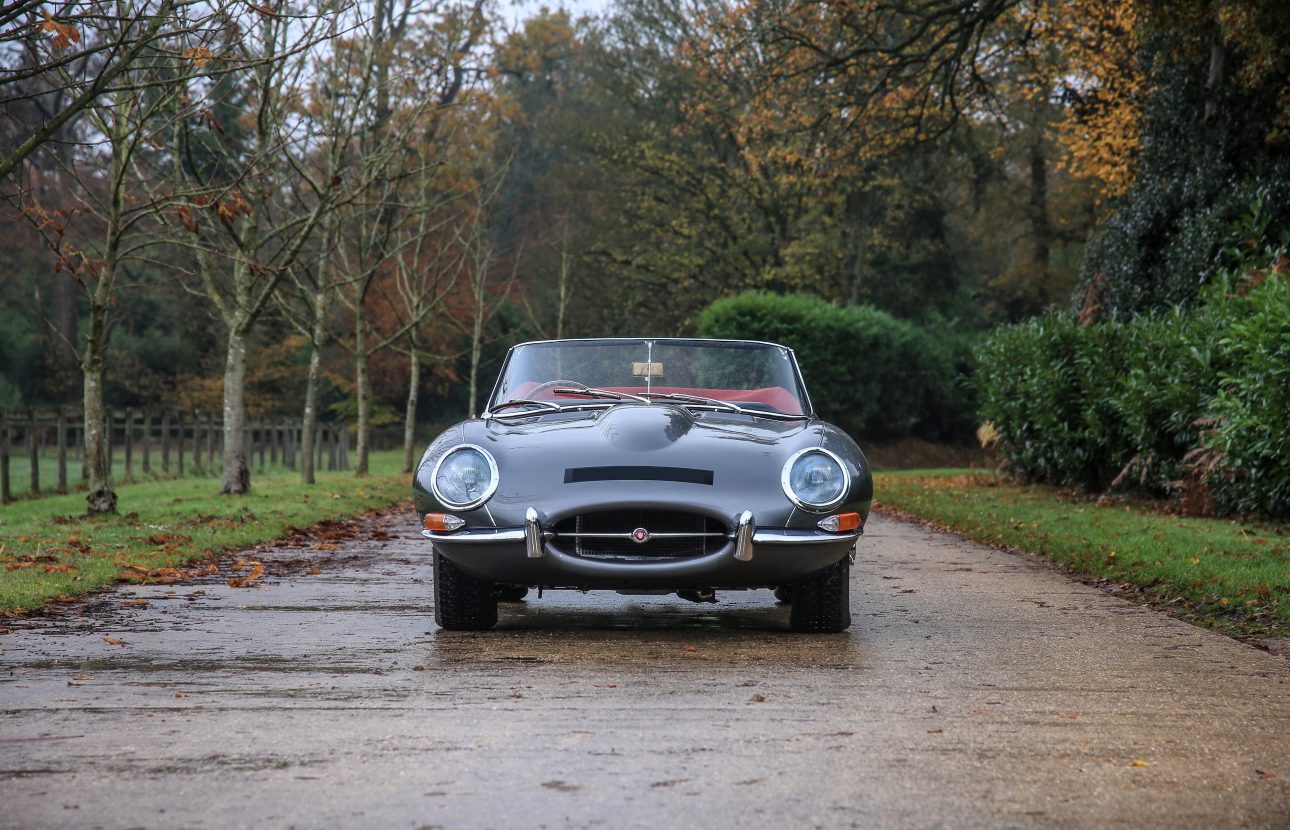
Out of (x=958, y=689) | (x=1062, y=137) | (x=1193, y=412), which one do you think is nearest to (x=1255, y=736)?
(x=958, y=689)

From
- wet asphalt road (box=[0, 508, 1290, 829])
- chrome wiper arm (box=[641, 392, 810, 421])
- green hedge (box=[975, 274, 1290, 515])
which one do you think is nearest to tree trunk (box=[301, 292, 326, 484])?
green hedge (box=[975, 274, 1290, 515])

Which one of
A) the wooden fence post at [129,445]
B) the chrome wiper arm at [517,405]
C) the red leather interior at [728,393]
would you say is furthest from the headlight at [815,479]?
the wooden fence post at [129,445]

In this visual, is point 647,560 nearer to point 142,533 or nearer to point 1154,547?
point 1154,547

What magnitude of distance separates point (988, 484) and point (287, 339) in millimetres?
29945

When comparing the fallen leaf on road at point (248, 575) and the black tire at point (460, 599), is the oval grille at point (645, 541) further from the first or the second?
the fallen leaf on road at point (248, 575)

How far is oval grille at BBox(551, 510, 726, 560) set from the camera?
638 centimetres

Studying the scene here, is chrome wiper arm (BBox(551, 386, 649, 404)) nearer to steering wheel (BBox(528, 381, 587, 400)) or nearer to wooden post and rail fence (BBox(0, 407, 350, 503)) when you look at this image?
steering wheel (BBox(528, 381, 587, 400))

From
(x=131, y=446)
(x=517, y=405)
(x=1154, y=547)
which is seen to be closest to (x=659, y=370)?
(x=517, y=405)

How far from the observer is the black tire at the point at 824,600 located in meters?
6.86

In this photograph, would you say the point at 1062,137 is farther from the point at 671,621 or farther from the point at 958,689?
the point at 958,689

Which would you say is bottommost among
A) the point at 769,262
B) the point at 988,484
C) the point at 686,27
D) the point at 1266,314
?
the point at 988,484

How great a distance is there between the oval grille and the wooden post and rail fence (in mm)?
16744

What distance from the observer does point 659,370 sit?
814 cm

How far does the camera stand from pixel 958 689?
215 inches
